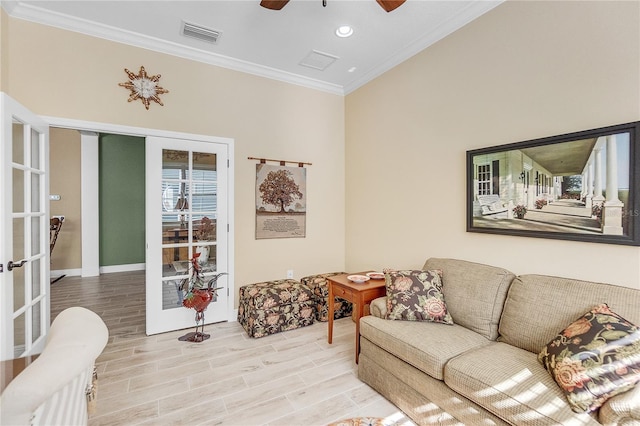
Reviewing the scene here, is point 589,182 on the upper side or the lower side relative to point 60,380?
upper

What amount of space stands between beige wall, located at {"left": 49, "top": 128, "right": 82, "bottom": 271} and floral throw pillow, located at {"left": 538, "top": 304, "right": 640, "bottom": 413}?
7270 mm

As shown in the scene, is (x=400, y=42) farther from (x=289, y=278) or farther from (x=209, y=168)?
(x=289, y=278)

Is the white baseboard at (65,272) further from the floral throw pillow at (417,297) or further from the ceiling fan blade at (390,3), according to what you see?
the ceiling fan blade at (390,3)

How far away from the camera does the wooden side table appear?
2.63m

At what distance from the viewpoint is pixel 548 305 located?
186cm

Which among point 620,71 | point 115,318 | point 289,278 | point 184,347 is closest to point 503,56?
point 620,71

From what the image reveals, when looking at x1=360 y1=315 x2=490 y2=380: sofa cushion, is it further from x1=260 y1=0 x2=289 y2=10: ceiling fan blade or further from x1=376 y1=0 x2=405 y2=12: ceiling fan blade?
x1=260 y1=0 x2=289 y2=10: ceiling fan blade

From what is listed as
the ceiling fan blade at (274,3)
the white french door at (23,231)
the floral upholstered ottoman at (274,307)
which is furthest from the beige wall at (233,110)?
the ceiling fan blade at (274,3)

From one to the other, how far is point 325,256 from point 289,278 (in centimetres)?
61

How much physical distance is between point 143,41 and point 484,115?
3.39m

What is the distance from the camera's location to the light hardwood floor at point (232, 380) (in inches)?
77.9

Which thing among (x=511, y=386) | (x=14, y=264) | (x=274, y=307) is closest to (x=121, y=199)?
(x=14, y=264)

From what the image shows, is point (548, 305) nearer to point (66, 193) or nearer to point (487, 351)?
point (487, 351)

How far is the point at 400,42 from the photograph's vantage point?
3.09m
